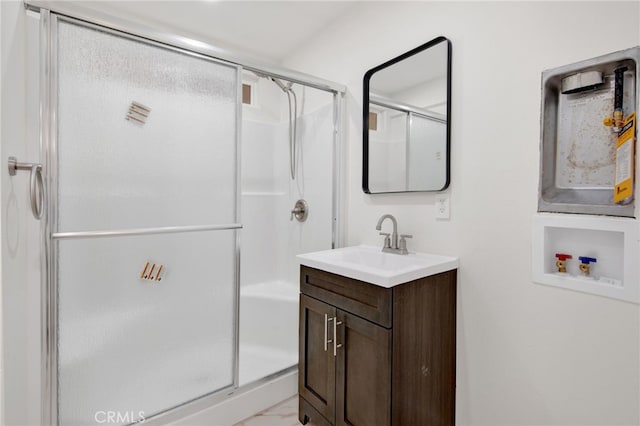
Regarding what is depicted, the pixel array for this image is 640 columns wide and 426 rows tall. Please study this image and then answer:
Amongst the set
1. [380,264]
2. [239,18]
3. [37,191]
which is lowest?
[380,264]

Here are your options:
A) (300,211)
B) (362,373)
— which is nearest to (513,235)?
(362,373)

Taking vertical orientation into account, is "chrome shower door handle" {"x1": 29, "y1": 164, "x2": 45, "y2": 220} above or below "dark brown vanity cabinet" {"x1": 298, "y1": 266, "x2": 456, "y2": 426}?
above

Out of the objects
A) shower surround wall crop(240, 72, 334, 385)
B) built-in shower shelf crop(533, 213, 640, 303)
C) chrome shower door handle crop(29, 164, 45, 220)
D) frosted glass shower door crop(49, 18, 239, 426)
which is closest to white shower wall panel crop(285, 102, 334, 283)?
shower surround wall crop(240, 72, 334, 385)

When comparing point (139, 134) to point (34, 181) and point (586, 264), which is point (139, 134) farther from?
point (586, 264)

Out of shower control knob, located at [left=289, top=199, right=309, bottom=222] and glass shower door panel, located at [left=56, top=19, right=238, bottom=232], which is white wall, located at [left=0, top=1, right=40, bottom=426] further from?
shower control knob, located at [left=289, top=199, right=309, bottom=222]

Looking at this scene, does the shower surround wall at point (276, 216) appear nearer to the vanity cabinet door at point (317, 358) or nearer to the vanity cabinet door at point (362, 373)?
the vanity cabinet door at point (317, 358)

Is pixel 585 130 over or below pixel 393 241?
over

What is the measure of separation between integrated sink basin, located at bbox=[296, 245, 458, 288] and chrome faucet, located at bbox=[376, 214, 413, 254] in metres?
0.03

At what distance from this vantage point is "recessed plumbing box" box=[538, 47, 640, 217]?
3.44 ft

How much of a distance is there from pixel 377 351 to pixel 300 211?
1299mm

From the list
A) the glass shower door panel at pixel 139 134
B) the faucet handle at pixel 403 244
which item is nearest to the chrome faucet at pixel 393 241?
the faucet handle at pixel 403 244

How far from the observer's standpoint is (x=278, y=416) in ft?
5.82

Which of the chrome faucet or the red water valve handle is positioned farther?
the chrome faucet

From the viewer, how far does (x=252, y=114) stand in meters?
2.60
